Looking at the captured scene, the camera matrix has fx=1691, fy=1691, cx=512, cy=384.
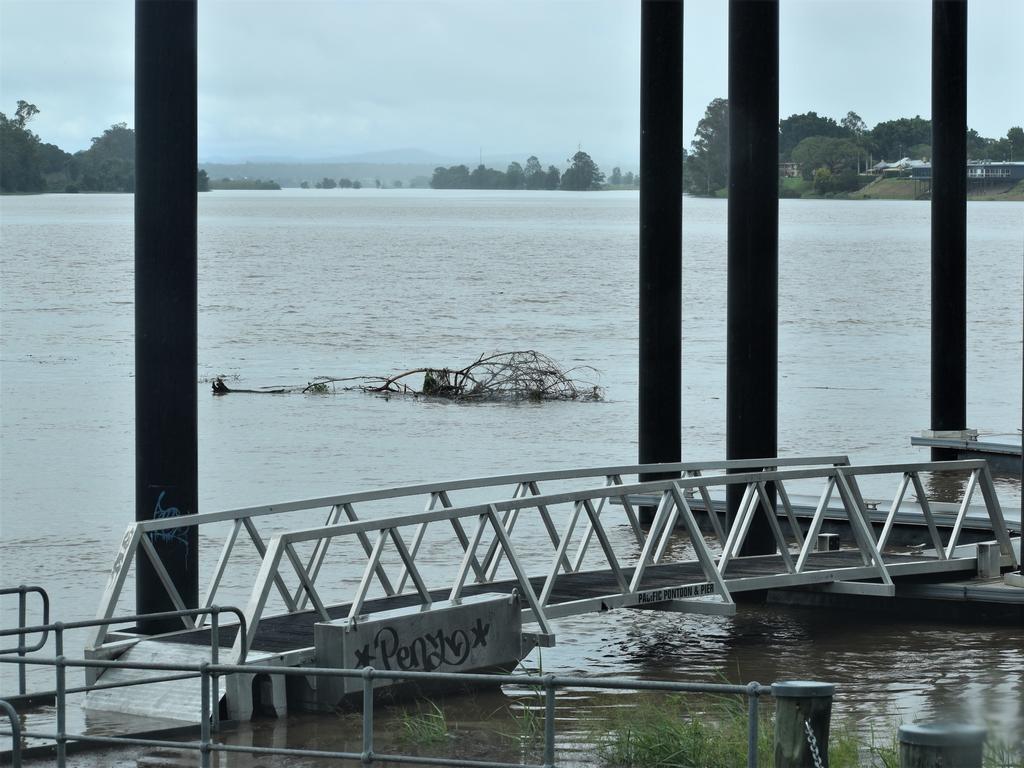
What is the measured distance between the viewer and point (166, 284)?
39.0 feet

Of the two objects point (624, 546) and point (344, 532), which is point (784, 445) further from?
point (344, 532)

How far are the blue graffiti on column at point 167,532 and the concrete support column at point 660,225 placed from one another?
863 centimetres

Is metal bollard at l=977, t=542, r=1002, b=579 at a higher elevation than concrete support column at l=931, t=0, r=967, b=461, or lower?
lower

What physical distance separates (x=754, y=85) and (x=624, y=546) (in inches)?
267

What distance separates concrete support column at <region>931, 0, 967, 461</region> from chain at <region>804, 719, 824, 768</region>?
19.5m

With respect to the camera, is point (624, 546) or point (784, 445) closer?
point (624, 546)

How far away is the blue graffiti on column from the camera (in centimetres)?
1178

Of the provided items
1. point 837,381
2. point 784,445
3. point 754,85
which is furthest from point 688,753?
point 837,381

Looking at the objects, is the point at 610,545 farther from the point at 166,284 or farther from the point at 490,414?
the point at 490,414

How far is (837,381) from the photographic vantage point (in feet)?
183

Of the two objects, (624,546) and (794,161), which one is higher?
(794,161)

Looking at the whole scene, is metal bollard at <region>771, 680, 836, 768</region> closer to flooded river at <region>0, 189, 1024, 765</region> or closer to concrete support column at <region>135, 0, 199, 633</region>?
flooded river at <region>0, 189, 1024, 765</region>

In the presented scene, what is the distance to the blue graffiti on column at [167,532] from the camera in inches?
464

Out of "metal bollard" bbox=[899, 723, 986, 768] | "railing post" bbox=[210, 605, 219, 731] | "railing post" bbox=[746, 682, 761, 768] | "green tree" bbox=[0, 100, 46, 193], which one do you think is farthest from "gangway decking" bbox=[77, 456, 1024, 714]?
"green tree" bbox=[0, 100, 46, 193]
